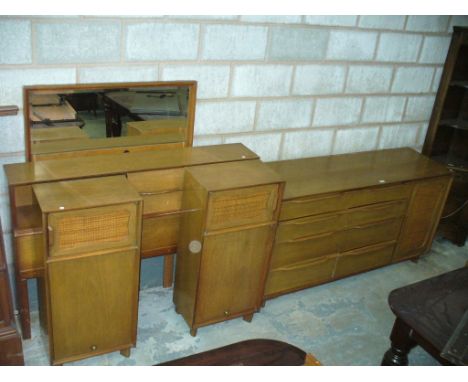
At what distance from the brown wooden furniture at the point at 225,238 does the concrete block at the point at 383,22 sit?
4.16 ft

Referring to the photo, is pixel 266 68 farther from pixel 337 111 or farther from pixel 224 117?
pixel 337 111

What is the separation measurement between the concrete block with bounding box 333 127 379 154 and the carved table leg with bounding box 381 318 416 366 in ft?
5.22

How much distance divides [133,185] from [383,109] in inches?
82.2

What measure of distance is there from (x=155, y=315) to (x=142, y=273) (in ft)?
1.07

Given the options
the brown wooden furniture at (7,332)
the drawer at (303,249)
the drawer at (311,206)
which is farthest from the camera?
the drawer at (303,249)

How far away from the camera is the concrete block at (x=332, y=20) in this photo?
10.3ft

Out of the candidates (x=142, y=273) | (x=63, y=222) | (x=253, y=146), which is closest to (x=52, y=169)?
(x=63, y=222)

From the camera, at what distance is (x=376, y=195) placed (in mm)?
3383

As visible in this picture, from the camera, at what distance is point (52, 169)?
2.59 m

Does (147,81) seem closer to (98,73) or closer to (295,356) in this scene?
(98,73)

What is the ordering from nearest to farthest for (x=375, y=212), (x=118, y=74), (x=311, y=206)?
1. (x=118, y=74)
2. (x=311, y=206)
3. (x=375, y=212)

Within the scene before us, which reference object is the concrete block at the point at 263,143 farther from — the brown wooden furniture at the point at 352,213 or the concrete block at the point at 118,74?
the concrete block at the point at 118,74

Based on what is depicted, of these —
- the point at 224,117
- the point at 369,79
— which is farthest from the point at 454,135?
the point at 224,117

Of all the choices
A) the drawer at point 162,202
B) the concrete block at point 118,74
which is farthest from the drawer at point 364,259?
the concrete block at point 118,74
